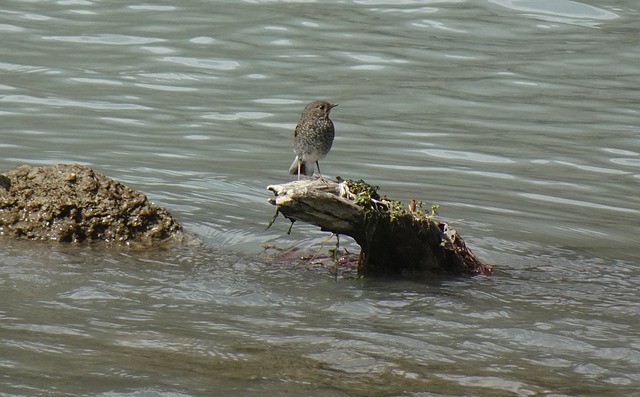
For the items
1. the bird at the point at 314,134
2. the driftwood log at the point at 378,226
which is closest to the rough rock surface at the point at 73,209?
the bird at the point at 314,134

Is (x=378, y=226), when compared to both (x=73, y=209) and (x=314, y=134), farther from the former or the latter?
(x=73, y=209)

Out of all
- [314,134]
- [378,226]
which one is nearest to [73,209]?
[314,134]

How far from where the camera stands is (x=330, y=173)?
40.0 ft

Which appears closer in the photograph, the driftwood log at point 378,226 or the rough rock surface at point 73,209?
the driftwood log at point 378,226

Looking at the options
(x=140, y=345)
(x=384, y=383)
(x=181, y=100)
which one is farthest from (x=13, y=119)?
(x=384, y=383)

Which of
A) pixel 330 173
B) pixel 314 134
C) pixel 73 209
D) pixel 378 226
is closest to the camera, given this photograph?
pixel 378 226

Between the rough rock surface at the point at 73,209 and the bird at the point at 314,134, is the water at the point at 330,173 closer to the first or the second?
the rough rock surface at the point at 73,209

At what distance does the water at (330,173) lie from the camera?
613 centimetres

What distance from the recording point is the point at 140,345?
6203 millimetres

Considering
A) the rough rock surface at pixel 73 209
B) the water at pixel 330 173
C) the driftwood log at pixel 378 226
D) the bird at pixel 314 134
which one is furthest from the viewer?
the bird at pixel 314 134

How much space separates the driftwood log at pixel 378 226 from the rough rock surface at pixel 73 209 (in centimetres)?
171

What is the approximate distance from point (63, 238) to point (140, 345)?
2.68 m

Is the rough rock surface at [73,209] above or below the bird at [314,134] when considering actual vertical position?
below

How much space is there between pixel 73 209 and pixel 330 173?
13.0 ft
